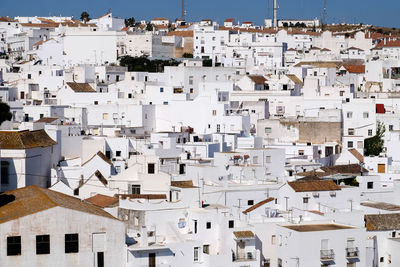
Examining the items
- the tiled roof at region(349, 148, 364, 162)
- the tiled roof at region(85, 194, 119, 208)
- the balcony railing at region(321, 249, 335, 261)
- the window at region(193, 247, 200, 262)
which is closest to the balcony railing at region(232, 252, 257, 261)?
the window at region(193, 247, 200, 262)

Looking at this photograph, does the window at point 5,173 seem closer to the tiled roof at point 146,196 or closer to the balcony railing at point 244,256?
the tiled roof at point 146,196

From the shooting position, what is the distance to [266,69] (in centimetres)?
5409

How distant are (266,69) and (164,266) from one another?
119 ft

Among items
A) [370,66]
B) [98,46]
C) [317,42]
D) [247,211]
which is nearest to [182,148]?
[247,211]

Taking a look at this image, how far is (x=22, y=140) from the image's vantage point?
76.9 ft

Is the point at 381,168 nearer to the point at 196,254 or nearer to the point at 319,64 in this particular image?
the point at 196,254

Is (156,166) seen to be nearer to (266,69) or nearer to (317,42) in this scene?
(266,69)

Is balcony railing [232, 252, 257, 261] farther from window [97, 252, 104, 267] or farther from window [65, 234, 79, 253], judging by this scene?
window [65, 234, 79, 253]

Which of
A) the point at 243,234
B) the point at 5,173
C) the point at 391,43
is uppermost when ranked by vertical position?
the point at 391,43

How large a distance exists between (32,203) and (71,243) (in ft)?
4.04

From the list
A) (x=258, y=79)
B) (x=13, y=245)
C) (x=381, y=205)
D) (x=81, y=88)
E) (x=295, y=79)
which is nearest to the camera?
(x=13, y=245)

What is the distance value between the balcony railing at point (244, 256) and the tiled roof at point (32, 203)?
312cm

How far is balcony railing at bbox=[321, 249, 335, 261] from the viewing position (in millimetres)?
19938

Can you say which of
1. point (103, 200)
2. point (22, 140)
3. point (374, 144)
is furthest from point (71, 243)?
point (374, 144)
